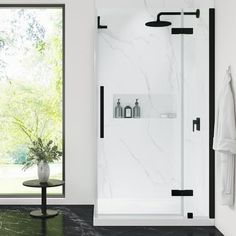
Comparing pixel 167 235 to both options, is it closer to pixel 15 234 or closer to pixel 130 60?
pixel 15 234

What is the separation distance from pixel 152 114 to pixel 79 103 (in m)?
1.01

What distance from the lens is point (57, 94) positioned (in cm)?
536

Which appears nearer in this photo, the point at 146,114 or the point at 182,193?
the point at 182,193

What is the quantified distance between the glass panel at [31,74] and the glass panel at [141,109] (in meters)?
0.94

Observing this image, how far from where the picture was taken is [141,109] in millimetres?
4676

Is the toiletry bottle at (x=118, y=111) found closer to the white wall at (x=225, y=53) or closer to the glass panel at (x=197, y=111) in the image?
the glass panel at (x=197, y=111)

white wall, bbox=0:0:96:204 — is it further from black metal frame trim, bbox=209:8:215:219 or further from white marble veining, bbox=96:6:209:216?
black metal frame trim, bbox=209:8:215:219

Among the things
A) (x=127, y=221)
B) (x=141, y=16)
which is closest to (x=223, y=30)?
(x=141, y=16)

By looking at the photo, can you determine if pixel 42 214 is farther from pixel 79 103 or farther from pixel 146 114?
pixel 146 114

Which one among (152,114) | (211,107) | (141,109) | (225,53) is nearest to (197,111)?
(211,107)

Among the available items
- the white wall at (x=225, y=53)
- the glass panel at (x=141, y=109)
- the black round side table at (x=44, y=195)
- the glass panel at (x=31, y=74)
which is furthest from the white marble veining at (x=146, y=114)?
the glass panel at (x=31, y=74)

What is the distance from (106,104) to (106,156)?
538 millimetres

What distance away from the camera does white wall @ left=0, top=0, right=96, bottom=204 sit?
5.25 metres

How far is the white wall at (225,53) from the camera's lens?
3.78m
